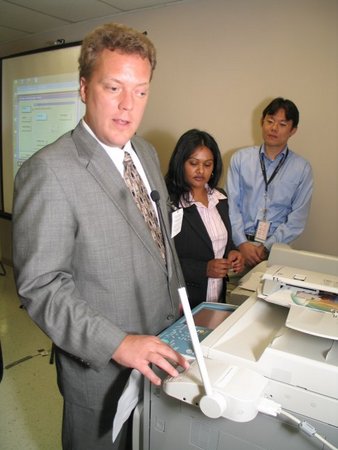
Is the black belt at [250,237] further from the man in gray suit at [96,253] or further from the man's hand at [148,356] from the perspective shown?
the man's hand at [148,356]

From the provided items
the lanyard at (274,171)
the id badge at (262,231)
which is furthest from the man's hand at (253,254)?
the lanyard at (274,171)

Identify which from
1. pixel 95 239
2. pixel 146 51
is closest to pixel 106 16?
pixel 146 51

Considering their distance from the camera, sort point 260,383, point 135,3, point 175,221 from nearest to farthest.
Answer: point 260,383
point 175,221
point 135,3

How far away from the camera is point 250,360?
0.80 meters

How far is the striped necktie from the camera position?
3.46 ft

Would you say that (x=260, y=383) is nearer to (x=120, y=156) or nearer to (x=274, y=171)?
(x=120, y=156)

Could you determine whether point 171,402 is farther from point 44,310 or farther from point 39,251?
point 39,251

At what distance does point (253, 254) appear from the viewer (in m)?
2.22

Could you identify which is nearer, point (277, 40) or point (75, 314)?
point (75, 314)

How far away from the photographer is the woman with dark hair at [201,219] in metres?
1.64

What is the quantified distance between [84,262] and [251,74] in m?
2.13

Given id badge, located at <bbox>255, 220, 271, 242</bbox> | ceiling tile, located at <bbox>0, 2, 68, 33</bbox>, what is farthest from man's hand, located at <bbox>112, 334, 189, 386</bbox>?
ceiling tile, located at <bbox>0, 2, 68, 33</bbox>

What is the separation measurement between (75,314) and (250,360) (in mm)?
415

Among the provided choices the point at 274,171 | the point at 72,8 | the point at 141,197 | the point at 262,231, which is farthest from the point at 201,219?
the point at 72,8
